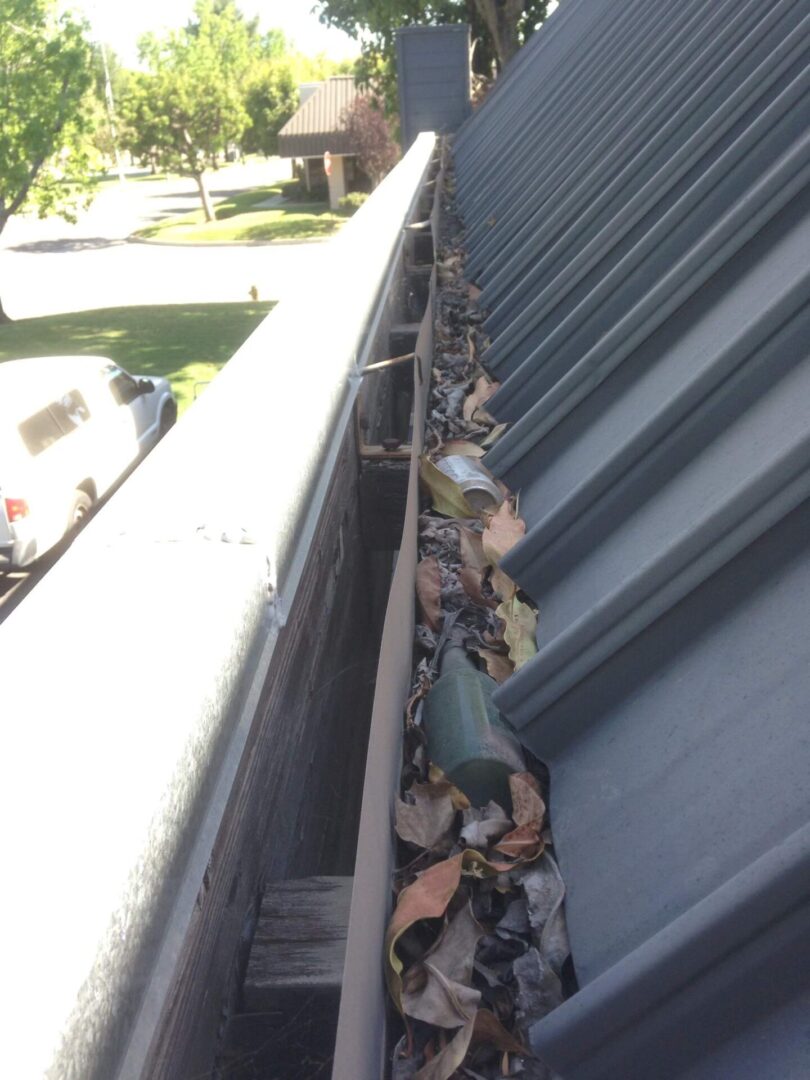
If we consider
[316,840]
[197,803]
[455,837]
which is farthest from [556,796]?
[316,840]

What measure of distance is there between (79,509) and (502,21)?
15.0m

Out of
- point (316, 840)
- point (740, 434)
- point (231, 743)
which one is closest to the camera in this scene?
point (231, 743)

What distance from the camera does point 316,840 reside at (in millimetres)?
2648

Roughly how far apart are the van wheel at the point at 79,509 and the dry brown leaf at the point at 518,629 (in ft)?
35.5

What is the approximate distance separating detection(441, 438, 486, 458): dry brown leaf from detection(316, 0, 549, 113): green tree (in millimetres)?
20155

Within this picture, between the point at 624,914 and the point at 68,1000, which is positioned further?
the point at 624,914

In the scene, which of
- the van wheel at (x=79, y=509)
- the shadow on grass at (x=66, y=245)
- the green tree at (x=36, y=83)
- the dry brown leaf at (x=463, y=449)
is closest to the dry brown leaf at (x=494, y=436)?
the dry brown leaf at (x=463, y=449)

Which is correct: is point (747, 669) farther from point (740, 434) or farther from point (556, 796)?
point (740, 434)

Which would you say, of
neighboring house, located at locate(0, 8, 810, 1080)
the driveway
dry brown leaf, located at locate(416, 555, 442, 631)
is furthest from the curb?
dry brown leaf, located at locate(416, 555, 442, 631)

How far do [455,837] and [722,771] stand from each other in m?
0.46

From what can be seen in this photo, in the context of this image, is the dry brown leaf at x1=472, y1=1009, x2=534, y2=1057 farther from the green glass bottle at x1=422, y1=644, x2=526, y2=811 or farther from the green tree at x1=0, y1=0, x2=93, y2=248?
the green tree at x1=0, y1=0, x2=93, y2=248

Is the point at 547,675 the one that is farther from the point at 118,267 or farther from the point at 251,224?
the point at 251,224

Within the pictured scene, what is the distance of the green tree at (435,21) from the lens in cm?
2103

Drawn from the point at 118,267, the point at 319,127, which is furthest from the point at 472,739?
the point at 319,127
